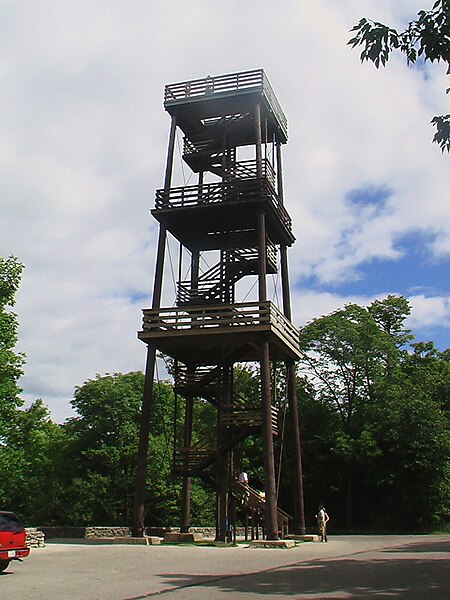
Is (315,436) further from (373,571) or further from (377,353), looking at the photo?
(373,571)

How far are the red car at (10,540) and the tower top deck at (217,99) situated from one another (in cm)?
2036

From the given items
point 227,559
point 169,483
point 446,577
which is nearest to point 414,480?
point 169,483

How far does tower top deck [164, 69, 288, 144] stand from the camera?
29969mm

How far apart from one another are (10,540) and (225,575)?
488 cm

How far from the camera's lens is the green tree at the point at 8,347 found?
3167cm

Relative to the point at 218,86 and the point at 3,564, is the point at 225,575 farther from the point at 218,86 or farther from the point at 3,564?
the point at 218,86

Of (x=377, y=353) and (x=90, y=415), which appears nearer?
(x=90, y=415)

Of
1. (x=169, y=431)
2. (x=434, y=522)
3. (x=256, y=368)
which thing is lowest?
(x=434, y=522)

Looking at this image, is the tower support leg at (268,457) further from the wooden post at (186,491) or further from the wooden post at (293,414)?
the wooden post at (293,414)

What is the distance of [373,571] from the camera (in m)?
14.9

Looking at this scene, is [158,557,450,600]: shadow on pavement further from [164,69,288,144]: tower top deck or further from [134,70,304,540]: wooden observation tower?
[164,69,288,144]: tower top deck

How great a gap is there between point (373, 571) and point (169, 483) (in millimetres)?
27473

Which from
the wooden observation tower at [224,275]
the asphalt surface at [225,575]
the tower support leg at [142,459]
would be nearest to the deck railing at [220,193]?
the wooden observation tower at [224,275]

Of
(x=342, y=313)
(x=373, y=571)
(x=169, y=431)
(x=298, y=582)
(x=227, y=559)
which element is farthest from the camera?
(x=342, y=313)
